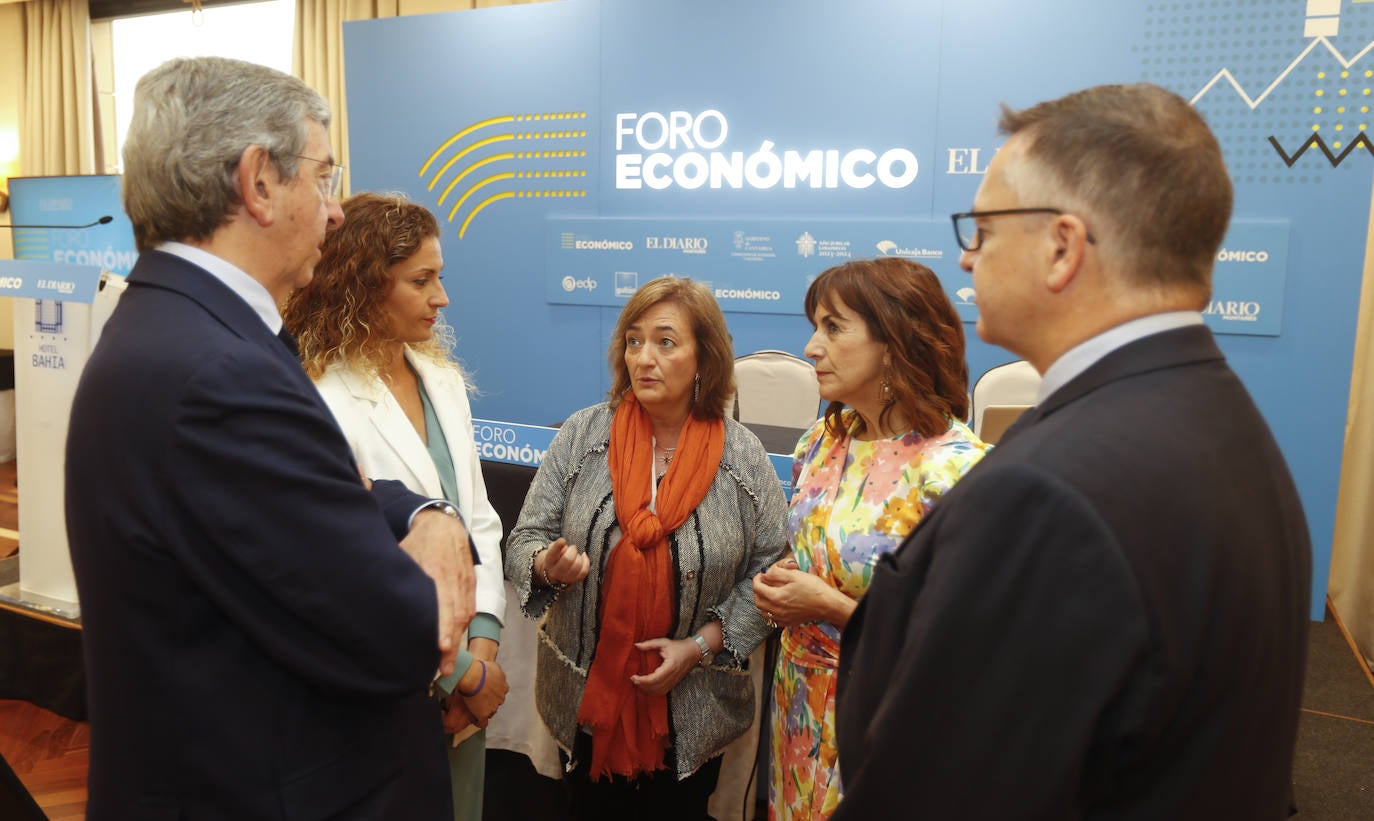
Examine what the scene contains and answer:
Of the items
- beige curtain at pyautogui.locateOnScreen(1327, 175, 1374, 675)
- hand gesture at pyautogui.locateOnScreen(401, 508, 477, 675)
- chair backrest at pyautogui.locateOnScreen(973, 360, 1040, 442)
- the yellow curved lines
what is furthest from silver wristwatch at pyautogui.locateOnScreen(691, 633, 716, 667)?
the yellow curved lines

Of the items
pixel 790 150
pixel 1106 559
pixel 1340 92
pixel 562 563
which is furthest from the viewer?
pixel 790 150

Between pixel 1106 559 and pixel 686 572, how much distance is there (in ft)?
4.26

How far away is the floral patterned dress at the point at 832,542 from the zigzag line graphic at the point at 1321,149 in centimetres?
324

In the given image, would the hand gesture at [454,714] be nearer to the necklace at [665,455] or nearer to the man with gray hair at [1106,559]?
the necklace at [665,455]

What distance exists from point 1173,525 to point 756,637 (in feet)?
4.27

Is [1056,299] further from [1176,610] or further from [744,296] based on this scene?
[744,296]

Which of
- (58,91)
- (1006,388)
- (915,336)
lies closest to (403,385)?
(915,336)

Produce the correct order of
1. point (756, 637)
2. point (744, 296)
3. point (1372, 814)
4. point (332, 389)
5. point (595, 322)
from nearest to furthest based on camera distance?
point (332, 389) → point (756, 637) → point (1372, 814) → point (744, 296) → point (595, 322)

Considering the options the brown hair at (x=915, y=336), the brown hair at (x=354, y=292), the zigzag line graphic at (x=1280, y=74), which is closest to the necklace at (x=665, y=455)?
the brown hair at (x=915, y=336)

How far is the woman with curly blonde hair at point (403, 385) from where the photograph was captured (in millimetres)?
1702

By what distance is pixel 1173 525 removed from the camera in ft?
2.41

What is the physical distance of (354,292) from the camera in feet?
5.83

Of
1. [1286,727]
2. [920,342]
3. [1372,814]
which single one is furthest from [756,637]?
[1372,814]

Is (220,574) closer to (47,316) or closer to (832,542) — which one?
(832,542)
